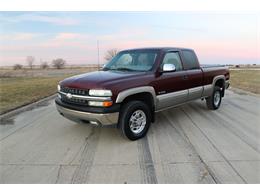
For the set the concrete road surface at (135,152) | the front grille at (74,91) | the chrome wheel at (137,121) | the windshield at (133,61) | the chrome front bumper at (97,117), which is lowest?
the concrete road surface at (135,152)

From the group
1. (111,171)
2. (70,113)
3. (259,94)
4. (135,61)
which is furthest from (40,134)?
(259,94)

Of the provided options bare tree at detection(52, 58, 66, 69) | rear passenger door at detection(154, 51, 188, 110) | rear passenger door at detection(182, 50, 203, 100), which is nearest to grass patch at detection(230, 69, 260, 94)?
rear passenger door at detection(182, 50, 203, 100)

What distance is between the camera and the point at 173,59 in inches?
192

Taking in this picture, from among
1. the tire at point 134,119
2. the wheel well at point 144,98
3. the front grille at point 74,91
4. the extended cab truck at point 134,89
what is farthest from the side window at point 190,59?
the front grille at point 74,91

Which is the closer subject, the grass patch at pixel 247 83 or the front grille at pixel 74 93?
the front grille at pixel 74 93

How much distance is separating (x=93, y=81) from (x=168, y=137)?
77.6 inches

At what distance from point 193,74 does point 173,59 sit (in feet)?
2.57

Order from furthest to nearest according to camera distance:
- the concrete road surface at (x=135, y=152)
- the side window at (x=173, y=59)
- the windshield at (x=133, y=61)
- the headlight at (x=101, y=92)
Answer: the side window at (x=173, y=59) → the windshield at (x=133, y=61) → the headlight at (x=101, y=92) → the concrete road surface at (x=135, y=152)

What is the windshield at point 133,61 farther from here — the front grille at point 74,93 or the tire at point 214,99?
the tire at point 214,99

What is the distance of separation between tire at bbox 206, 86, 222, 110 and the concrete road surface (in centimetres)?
80

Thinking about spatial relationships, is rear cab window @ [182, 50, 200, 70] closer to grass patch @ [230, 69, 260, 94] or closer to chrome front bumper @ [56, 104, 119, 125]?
chrome front bumper @ [56, 104, 119, 125]

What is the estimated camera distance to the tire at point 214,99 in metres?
6.13

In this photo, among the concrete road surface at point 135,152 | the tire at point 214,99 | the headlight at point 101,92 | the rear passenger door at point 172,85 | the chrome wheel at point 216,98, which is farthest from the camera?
the chrome wheel at point 216,98

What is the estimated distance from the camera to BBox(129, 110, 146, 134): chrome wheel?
3.93 m
